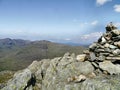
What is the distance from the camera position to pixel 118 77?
2264 centimetres

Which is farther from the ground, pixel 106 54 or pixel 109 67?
pixel 106 54

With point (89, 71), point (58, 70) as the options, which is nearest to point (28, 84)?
point (58, 70)

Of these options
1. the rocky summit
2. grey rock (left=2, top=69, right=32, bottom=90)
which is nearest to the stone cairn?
the rocky summit

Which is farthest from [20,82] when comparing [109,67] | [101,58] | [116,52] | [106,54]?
[116,52]

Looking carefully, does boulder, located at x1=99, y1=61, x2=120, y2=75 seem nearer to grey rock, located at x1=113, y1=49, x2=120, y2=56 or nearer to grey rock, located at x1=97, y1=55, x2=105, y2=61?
grey rock, located at x1=97, y1=55, x2=105, y2=61

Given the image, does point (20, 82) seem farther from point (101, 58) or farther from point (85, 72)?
point (101, 58)

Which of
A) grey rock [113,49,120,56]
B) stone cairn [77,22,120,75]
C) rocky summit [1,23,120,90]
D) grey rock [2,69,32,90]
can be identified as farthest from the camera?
grey rock [2,69,32,90]

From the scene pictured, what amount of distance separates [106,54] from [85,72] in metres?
4.61

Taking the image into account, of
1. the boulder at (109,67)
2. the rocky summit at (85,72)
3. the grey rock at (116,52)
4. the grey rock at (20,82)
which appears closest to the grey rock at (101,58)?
the rocky summit at (85,72)

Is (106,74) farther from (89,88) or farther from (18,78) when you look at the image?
(18,78)

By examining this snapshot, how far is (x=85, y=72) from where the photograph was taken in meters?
27.4

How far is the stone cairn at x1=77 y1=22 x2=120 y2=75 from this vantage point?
26.5 m

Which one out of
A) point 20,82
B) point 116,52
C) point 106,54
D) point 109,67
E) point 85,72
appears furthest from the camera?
point 20,82

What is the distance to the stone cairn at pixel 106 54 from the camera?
26.5 m
